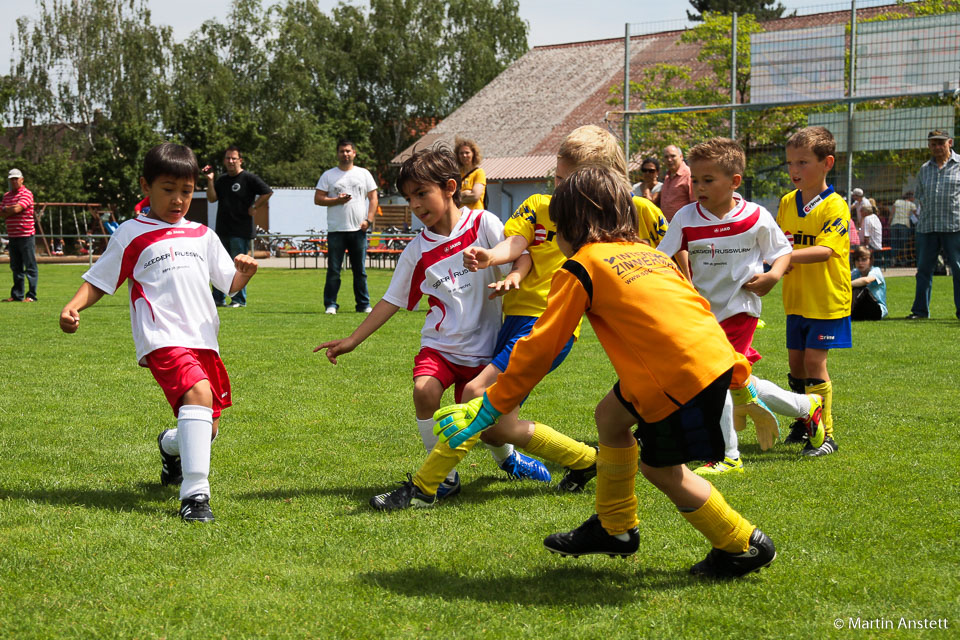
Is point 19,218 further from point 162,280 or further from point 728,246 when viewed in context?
point 728,246

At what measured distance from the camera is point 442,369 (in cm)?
445

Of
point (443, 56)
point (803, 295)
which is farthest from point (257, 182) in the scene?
point (443, 56)

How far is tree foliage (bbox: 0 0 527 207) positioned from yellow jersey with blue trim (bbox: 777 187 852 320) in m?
38.2

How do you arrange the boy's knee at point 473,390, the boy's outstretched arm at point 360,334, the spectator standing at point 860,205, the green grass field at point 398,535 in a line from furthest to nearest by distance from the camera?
the spectator standing at point 860,205
the boy's outstretched arm at point 360,334
the boy's knee at point 473,390
the green grass field at point 398,535

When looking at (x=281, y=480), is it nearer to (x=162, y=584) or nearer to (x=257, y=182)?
(x=162, y=584)

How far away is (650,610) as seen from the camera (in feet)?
10.2

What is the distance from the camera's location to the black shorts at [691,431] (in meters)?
3.19

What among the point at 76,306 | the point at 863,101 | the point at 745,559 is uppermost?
the point at 863,101

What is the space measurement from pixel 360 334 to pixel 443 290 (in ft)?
1.43

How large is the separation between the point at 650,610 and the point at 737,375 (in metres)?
0.85

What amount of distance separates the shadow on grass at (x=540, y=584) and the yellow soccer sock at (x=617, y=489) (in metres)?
0.18

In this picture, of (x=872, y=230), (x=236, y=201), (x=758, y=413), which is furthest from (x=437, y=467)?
(x=872, y=230)

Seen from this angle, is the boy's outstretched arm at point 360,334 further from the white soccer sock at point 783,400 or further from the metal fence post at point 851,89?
the metal fence post at point 851,89

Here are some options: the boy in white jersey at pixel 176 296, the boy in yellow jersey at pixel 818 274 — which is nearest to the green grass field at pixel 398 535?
the boy in white jersey at pixel 176 296
